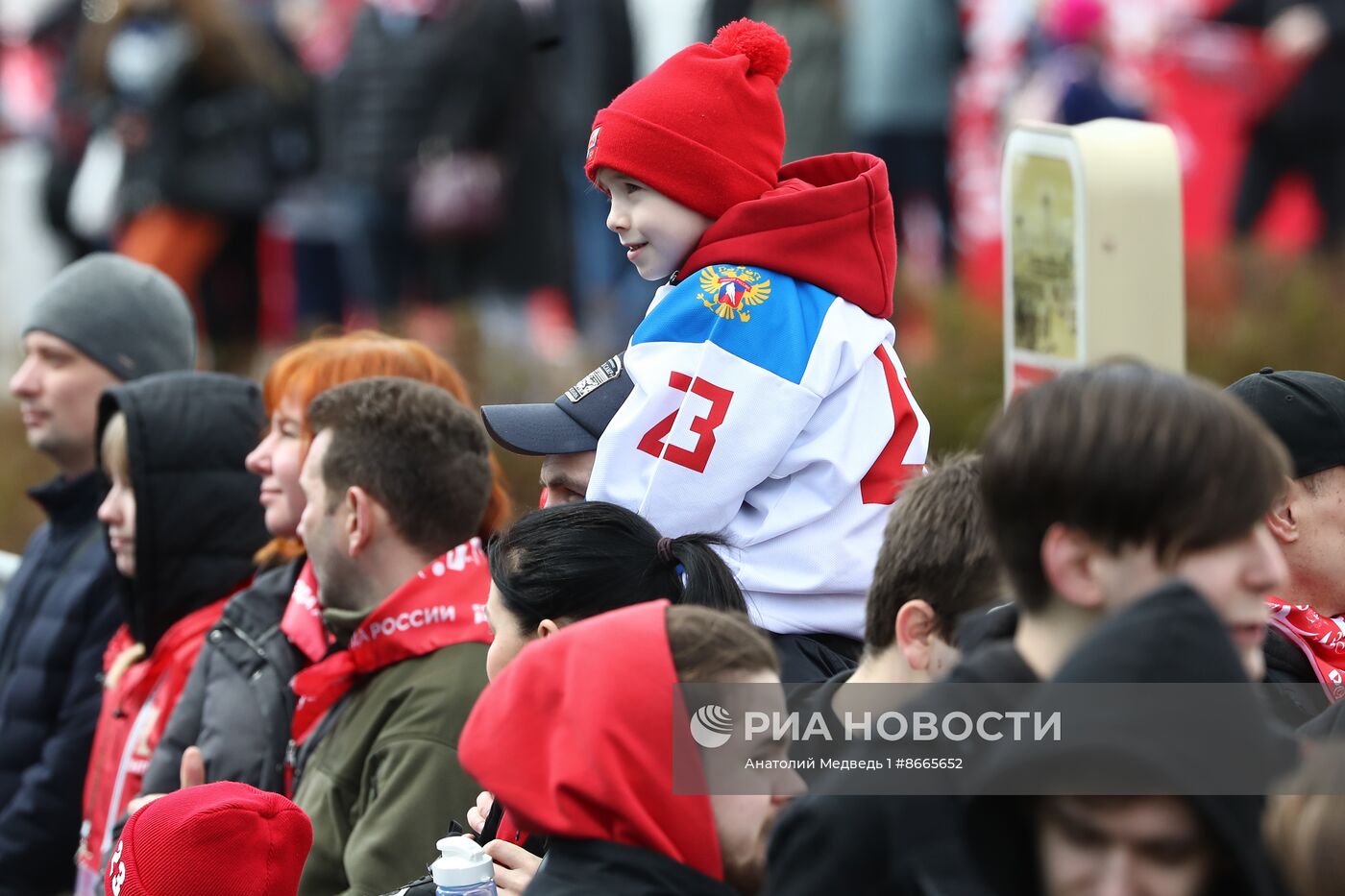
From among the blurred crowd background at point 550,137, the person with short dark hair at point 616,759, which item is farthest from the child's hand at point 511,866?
the blurred crowd background at point 550,137

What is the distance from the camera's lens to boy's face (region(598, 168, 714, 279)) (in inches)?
152

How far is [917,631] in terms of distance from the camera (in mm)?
2906

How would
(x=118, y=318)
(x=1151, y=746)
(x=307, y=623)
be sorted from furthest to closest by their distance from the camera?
(x=118, y=318), (x=307, y=623), (x=1151, y=746)

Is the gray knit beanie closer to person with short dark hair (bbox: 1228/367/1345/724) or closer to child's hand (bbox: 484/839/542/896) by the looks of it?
child's hand (bbox: 484/839/542/896)

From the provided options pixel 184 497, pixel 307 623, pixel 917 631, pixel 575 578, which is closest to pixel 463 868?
pixel 575 578

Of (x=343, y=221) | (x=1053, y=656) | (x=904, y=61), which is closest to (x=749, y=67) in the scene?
(x=1053, y=656)

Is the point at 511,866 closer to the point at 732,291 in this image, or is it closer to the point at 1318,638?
the point at 732,291

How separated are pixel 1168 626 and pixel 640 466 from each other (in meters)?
1.67

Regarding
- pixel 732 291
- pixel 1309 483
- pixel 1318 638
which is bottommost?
pixel 1318 638

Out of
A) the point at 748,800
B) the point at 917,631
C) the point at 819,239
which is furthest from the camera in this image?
the point at 819,239

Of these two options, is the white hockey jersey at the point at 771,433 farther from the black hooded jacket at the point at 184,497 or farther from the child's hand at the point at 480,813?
the black hooded jacket at the point at 184,497

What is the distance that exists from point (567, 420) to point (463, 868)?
1.05m

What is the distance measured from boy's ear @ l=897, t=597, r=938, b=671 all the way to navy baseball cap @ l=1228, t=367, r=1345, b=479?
2.63 feet

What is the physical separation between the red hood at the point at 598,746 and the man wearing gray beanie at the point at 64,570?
2919 mm
